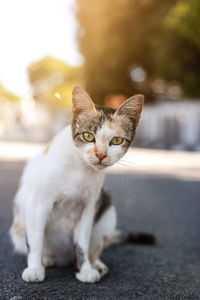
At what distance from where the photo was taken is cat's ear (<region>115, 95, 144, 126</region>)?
1918 mm

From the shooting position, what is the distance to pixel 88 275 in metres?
1.87

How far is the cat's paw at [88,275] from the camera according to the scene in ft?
6.12

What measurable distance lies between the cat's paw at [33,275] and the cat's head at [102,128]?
0.62 m

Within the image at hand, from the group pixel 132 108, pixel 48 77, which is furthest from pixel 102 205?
pixel 48 77

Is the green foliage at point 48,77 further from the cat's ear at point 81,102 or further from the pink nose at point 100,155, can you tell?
the pink nose at point 100,155

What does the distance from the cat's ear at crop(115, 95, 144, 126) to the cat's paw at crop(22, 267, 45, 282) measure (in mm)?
951

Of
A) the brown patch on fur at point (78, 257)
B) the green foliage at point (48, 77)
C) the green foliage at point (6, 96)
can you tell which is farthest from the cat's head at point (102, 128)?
the green foliage at point (6, 96)

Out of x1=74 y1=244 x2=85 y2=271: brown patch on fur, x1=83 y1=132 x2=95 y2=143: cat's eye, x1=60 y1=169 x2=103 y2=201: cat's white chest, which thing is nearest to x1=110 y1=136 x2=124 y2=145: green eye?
x1=83 y1=132 x2=95 y2=143: cat's eye

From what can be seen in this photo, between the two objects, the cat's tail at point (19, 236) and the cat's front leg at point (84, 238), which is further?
the cat's tail at point (19, 236)

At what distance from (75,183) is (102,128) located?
1.07 ft

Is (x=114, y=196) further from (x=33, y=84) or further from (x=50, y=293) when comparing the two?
(x=33, y=84)

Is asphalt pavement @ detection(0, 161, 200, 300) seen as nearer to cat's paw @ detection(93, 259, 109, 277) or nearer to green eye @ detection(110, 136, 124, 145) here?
cat's paw @ detection(93, 259, 109, 277)

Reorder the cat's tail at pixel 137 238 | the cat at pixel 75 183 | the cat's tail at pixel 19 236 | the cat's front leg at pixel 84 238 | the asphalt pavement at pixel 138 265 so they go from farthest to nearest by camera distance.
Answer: the cat's tail at pixel 137 238 → the cat's tail at pixel 19 236 → the cat's front leg at pixel 84 238 → the cat at pixel 75 183 → the asphalt pavement at pixel 138 265

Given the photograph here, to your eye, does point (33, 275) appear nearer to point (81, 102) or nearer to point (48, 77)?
point (81, 102)
